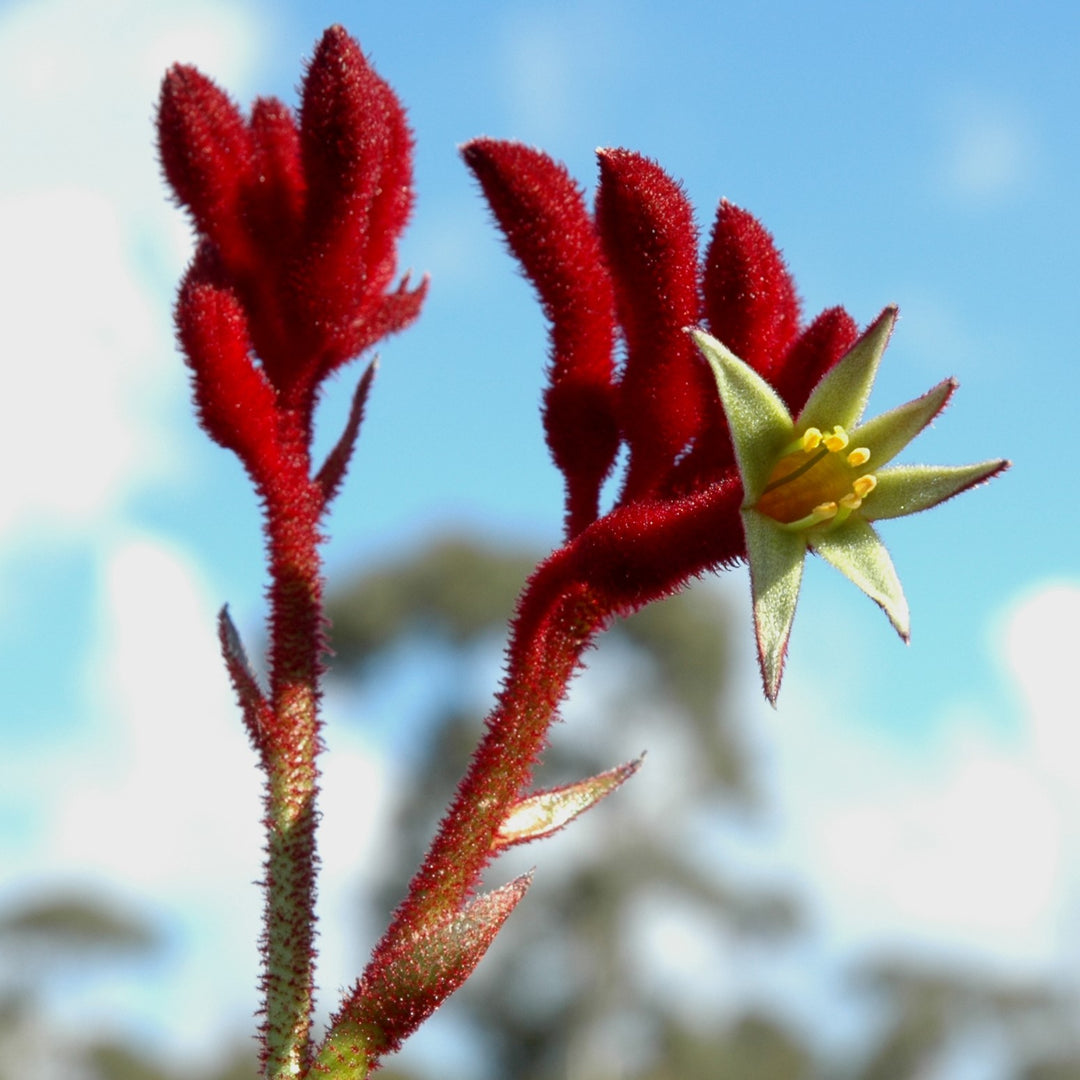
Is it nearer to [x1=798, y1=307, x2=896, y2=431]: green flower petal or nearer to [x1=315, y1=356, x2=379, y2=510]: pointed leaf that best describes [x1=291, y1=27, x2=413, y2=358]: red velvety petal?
[x1=315, y1=356, x2=379, y2=510]: pointed leaf

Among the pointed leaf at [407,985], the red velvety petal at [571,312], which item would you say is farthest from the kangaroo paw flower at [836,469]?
the pointed leaf at [407,985]

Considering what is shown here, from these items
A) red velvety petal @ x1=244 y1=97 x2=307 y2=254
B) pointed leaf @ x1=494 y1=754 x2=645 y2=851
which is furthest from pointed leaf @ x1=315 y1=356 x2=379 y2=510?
pointed leaf @ x1=494 y1=754 x2=645 y2=851

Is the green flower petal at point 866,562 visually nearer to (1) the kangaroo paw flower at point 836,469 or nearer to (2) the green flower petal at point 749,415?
(1) the kangaroo paw flower at point 836,469

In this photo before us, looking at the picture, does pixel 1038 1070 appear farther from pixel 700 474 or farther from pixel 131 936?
pixel 700 474

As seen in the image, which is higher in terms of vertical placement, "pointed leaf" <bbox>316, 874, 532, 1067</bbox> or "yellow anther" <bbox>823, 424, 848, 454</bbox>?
"yellow anther" <bbox>823, 424, 848, 454</bbox>

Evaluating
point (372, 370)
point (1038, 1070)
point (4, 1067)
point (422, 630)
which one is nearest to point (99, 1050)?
point (4, 1067)

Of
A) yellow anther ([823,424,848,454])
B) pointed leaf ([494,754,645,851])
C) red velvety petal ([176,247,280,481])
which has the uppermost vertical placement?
red velvety petal ([176,247,280,481])

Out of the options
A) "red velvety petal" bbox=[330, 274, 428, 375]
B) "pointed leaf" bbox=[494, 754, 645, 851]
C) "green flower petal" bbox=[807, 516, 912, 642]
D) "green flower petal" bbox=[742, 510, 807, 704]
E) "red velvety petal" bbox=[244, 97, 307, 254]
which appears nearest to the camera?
"green flower petal" bbox=[742, 510, 807, 704]
